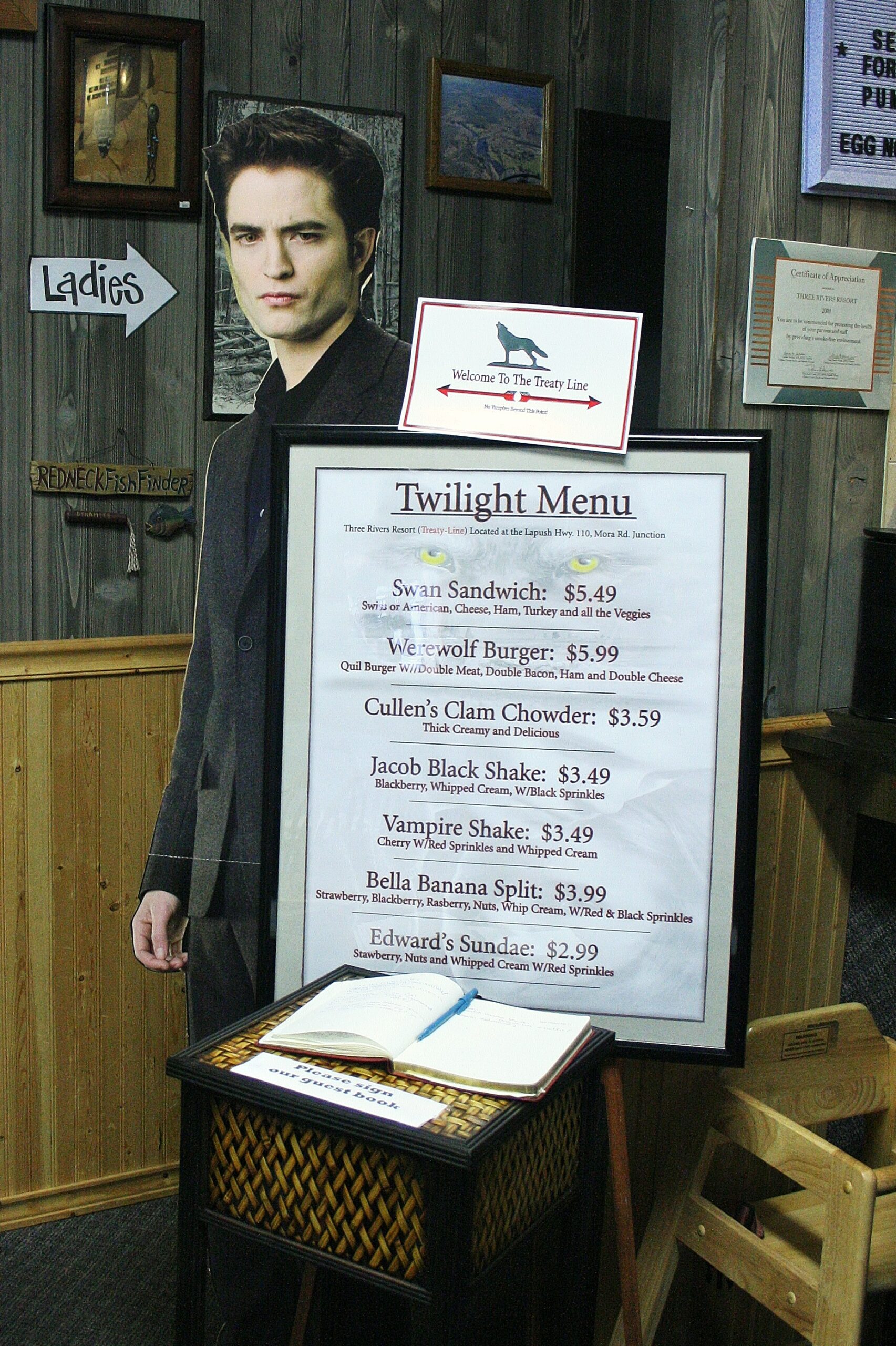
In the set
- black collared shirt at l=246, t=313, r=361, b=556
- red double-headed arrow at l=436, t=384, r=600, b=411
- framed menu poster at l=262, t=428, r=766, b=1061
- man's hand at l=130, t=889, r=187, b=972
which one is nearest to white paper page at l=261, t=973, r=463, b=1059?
framed menu poster at l=262, t=428, r=766, b=1061

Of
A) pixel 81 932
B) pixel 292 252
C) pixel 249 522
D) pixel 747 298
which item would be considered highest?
pixel 292 252

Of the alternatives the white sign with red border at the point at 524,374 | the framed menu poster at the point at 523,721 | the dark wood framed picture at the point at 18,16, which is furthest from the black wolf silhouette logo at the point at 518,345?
the dark wood framed picture at the point at 18,16

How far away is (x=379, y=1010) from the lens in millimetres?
1216

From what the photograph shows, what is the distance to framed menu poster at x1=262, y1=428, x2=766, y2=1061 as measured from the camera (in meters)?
1.34

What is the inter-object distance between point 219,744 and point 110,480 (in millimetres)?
677

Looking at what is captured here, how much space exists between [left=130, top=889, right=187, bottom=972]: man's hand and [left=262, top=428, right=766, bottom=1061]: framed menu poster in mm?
412

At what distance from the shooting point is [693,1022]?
136 centimetres

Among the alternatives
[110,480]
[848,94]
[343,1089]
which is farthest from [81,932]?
[848,94]

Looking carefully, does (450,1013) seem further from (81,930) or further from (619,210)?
(619,210)

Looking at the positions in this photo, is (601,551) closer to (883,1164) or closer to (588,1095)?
(588,1095)

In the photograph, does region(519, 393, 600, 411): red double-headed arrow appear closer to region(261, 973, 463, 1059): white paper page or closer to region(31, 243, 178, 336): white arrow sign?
region(261, 973, 463, 1059): white paper page

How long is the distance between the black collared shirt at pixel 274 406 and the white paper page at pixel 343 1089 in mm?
901

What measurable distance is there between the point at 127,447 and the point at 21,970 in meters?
0.99

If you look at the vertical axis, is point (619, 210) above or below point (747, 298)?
above
